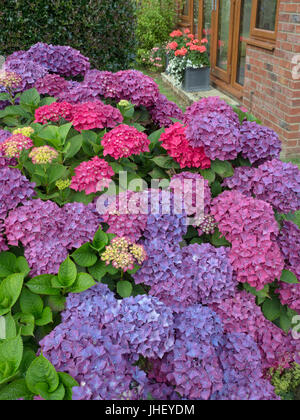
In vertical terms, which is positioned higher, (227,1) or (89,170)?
(227,1)

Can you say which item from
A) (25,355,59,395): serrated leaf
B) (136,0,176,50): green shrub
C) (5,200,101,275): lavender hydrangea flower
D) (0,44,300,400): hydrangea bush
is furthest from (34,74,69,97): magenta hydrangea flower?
(136,0,176,50): green shrub

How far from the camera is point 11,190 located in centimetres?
193

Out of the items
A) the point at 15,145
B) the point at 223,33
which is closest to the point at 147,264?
the point at 15,145

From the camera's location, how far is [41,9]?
4215 millimetres

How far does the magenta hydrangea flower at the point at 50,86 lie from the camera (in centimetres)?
302

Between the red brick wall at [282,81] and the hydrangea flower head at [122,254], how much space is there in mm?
3816

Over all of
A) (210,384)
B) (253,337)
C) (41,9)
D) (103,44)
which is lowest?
(253,337)

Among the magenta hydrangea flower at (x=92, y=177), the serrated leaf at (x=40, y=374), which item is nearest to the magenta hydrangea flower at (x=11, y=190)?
the magenta hydrangea flower at (x=92, y=177)

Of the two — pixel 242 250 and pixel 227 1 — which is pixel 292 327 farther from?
pixel 227 1

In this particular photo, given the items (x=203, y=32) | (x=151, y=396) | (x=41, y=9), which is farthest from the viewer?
(x=203, y=32)

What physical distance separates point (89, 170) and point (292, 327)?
1.33 m

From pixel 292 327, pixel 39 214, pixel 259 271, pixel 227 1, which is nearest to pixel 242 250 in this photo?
pixel 259 271

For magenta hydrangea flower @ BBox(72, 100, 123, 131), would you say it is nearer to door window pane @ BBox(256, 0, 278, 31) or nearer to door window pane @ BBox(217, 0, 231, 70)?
door window pane @ BBox(256, 0, 278, 31)

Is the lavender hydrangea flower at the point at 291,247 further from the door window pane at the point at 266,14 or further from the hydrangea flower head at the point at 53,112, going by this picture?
the door window pane at the point at 266,14
